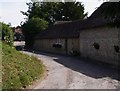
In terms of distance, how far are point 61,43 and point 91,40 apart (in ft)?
35.8

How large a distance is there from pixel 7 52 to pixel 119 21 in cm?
972

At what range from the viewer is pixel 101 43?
24375mm

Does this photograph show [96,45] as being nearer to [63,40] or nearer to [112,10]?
[63,40]

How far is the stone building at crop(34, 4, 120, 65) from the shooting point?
→ 21934 mm

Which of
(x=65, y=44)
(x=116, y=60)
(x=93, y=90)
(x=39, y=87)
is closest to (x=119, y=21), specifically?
(x=93, y=90)

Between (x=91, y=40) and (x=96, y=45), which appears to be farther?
(x=91, y=40)

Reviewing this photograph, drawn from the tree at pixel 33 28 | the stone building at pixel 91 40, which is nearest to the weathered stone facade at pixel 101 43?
the stone building at pixel 91 40

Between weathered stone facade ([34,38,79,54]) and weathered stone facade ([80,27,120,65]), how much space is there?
3244mm

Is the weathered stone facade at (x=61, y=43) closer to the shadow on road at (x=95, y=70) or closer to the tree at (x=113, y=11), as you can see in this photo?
the shadow on road at (x=95, y=70)

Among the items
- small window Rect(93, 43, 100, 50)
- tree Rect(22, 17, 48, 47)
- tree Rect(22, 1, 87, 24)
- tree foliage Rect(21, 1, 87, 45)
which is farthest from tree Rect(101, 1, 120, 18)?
tree Rect(22, 1, 87, 24)

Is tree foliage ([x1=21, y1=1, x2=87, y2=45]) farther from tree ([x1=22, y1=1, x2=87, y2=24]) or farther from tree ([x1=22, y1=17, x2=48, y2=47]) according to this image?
tree ([x1=22, y1=17, x2=48, y2=47])

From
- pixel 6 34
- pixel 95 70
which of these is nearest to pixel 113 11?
pixel 95 70

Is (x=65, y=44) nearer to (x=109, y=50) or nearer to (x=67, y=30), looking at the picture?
(x=67, y=30)

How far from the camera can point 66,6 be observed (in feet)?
203
